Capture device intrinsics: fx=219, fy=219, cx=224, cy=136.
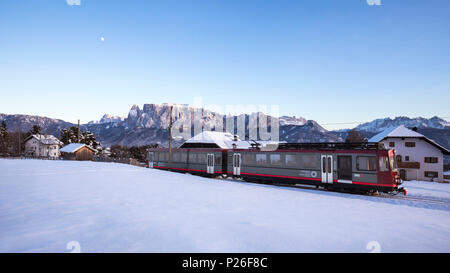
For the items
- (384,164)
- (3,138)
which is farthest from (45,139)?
(384,164)

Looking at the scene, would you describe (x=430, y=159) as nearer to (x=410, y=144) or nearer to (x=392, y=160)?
(x=410, y=144)

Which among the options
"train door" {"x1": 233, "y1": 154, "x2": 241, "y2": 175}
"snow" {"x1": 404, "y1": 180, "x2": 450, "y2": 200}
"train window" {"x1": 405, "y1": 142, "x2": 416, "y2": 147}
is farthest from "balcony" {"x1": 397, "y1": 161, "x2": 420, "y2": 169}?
"train door" {"x1": 233, "y1": 154, "x2": 241, "y2": 175}

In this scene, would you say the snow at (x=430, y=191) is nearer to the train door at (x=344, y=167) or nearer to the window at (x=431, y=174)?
the train door at (x=344, y=167)

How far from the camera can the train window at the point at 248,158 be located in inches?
749

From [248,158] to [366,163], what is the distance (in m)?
8.90

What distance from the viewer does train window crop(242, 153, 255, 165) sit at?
19.0 metres

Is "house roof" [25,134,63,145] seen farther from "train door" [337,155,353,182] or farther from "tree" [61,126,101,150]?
"train door" [337,155,353,182]

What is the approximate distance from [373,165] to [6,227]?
16.2 m

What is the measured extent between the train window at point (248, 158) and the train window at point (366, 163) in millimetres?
7956

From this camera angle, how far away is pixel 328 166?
→ 48.3 feet

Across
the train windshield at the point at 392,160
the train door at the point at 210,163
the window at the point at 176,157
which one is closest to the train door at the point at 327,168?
the train windshield at the point at 392,160

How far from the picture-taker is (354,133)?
57.1 meters

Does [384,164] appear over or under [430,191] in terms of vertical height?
over
